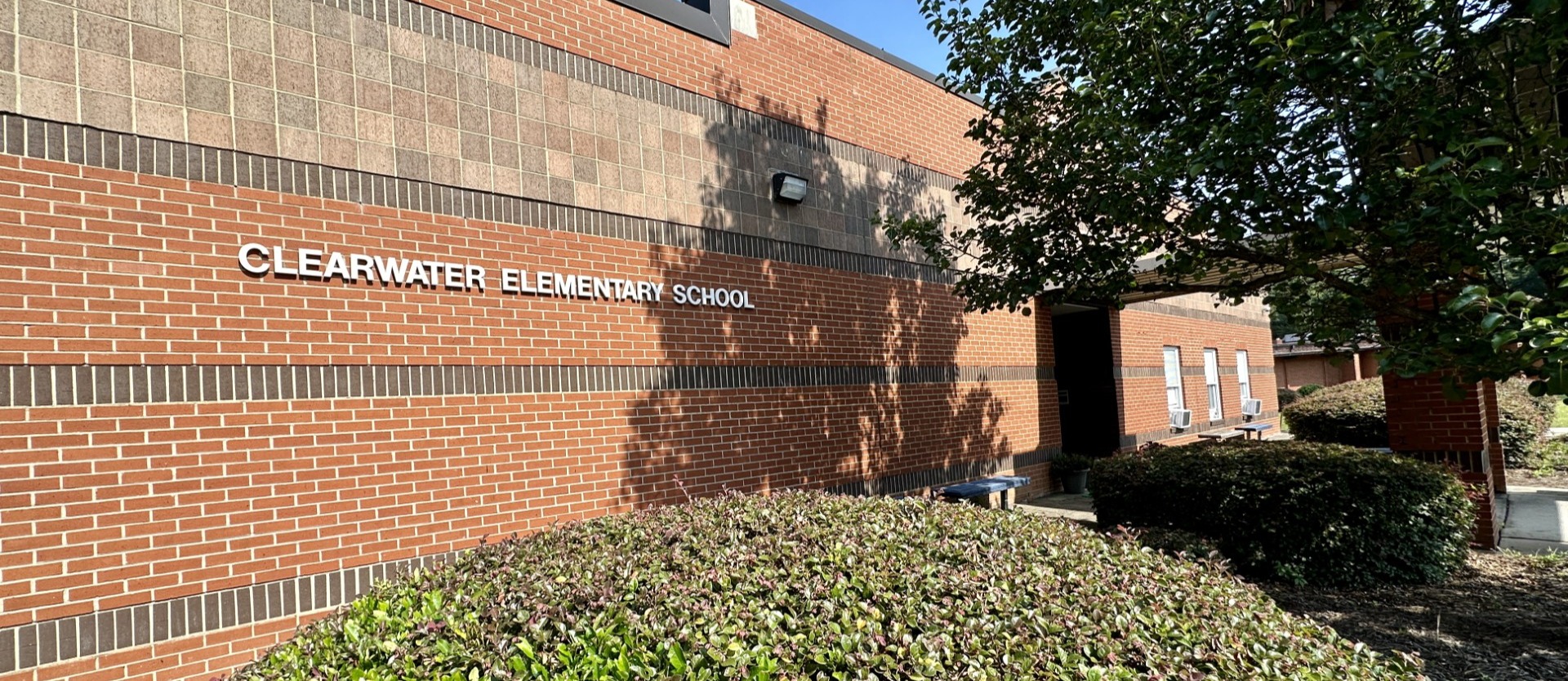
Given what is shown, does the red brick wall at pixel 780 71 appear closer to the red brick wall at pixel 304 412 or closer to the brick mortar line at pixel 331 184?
the brick mortar line at pixel 331 184

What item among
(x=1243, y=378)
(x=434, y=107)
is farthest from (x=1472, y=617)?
(x=1243, y=378)

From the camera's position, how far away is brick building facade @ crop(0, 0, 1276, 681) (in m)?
4.70

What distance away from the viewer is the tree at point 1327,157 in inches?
176

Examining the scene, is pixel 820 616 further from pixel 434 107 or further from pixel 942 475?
pixel 942 475

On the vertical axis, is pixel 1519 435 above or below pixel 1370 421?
below

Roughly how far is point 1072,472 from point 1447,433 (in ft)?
17.1

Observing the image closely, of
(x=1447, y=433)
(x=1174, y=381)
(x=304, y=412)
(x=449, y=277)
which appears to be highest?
(x=449, y=277)

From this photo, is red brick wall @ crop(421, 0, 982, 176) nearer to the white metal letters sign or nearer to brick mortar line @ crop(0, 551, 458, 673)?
the white metal letters sign

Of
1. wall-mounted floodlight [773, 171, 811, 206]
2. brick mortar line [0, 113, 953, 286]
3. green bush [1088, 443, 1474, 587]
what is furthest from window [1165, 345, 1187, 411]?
brick mortar line [0, 113, 953, 286]

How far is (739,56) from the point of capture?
8992mm

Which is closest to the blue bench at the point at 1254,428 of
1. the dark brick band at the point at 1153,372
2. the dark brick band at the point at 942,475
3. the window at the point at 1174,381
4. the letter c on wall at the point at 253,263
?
the dark brick band at the point at 1153,372

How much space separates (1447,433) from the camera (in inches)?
344

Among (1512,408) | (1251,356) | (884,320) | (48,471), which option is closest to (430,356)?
(48,471)

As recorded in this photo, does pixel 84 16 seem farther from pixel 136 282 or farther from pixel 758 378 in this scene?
pixel 758 378
